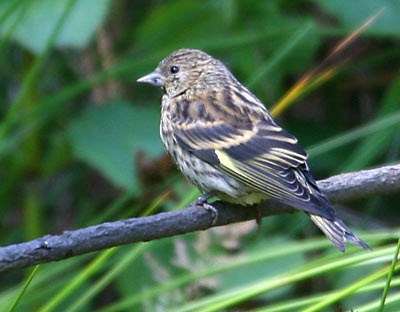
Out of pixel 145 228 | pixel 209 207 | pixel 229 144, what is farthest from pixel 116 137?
pixel 145 228

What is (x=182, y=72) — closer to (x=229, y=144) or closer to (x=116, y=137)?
(x=116, y=137)

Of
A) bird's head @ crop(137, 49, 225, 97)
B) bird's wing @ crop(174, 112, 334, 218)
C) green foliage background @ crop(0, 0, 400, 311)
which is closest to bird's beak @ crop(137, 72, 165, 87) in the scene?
bird's head @ crop(137, 49, 225, 97)

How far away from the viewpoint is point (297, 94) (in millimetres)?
3236

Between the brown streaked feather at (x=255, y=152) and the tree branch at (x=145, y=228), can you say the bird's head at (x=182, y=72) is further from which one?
the tree branch at (x=145, y=228)

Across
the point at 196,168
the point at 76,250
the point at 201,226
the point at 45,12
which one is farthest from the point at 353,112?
the point at 76,250

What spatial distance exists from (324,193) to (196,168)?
55cm

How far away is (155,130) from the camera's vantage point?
169 inches

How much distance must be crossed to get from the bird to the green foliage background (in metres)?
0.19

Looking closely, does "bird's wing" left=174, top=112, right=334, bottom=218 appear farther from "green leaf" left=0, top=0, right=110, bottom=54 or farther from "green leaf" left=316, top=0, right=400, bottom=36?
"green leaf" left=316, top=0, right=400, bottom=36

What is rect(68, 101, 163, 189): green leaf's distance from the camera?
4.13 m

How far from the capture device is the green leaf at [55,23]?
158 inches

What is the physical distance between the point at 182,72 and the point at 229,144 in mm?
681

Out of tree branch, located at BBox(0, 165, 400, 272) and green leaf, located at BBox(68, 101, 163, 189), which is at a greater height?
tree branch, located at BBox(0, 165, 400, 272)

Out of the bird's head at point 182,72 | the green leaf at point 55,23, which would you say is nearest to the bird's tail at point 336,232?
the bird's head at point 182,72
